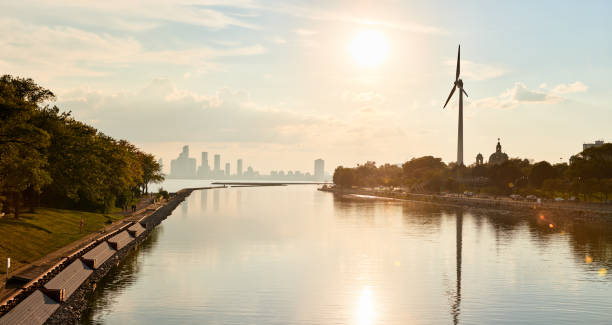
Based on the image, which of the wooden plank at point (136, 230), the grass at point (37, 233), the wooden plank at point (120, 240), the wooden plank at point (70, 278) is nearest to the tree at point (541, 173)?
the wooden plank at point (136, 230)

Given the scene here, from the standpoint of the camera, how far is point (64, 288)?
136ft

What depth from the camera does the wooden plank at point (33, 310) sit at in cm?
3203

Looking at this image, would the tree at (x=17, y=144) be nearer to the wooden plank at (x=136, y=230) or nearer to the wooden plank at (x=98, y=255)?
the wooden plank at (x=98, y=255)

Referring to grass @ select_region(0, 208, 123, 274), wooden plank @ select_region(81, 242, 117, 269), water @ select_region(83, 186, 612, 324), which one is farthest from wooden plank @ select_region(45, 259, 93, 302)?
grass @ select_region(0, 208, 123, 274)

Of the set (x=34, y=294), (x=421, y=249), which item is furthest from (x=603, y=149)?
(x=34, y=294)

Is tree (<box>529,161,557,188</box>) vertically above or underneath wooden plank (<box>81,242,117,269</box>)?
above

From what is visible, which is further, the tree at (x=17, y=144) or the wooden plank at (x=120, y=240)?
the wooden plank at (x=120, y=240)

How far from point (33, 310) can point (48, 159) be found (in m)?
49.8

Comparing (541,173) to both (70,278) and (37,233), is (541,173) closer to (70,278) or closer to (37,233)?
(37,233)

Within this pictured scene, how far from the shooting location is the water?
133 ft

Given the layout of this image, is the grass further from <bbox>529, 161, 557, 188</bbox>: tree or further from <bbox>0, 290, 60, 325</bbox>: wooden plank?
<bbox>529, 161, 557, 188</bbox>: tree

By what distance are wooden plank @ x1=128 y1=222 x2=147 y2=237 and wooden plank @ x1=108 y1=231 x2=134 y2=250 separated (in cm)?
185

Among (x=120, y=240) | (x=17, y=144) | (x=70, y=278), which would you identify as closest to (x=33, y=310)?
(x=70, y=278)

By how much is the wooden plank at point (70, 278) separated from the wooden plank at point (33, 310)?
1.55m
